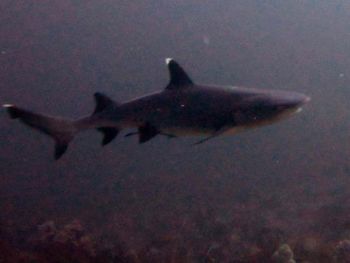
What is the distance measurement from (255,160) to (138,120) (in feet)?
71.0

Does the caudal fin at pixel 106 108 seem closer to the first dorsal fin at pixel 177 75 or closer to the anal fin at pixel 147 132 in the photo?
the anal fin at pixel 147 132

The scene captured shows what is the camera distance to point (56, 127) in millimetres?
6793

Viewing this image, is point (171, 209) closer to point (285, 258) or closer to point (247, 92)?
point (285, 258)

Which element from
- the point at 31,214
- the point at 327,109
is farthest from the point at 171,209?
the point at 327,109

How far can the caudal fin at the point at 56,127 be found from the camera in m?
6.66

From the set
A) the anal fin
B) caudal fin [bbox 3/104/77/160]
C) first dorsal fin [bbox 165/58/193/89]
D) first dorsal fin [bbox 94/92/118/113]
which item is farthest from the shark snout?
caudal fin [bbox 3/104/77/160]

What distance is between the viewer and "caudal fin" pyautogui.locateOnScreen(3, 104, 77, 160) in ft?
21.8

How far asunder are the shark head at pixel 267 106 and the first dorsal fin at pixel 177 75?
0.86 meters

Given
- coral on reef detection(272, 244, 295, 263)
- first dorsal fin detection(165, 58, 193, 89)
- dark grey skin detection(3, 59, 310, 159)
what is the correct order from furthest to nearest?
coral on reef detection(272, 244, 295, 263) < first dorsal fin detection(165, 58, 193, 89) < dark grey skin detection(3, 59, 310, 159)

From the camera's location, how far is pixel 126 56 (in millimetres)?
51812

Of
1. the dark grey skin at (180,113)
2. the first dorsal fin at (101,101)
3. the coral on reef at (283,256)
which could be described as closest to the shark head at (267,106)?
the dark grey skin at (180,113)

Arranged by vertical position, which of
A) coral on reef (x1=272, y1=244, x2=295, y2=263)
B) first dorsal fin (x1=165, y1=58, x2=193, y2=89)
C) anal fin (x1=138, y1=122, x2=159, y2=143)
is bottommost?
coral on reef (x1=272, y1=244, x2=295, y2=263)

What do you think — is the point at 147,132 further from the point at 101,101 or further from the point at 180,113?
the point at 101,101

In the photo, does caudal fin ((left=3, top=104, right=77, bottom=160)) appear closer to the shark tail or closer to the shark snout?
the shark tail
